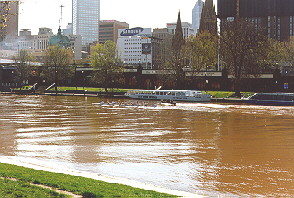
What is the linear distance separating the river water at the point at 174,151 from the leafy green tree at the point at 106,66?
7379cm

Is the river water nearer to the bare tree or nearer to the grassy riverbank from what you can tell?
the grassy riverbank

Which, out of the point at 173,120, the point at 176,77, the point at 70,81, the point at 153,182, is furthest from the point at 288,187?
the point at 70,81

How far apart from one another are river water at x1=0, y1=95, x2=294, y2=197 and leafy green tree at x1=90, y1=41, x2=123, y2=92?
73792mm

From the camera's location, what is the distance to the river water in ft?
67.6

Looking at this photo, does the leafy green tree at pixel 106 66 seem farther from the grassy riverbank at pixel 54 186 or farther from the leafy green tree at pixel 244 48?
the grassy riverbank at pixel 54 186

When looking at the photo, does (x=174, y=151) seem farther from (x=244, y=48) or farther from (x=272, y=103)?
(x=244, y=48)

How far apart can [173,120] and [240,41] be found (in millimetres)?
52029

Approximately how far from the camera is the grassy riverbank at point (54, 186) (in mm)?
15531

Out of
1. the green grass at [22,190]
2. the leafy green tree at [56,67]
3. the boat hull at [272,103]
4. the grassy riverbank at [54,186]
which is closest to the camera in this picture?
the green grass at [22,190]

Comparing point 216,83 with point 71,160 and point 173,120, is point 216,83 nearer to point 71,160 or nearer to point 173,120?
point 173,120

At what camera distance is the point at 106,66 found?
399 feet

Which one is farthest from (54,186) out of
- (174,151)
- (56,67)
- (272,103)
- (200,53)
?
(56,67)

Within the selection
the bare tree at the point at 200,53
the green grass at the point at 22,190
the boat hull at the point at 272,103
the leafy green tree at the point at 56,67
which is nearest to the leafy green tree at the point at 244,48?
the boat hull at the point at 272,103

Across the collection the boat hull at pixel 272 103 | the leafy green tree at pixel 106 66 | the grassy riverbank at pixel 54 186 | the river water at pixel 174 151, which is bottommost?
A: the river water at pixel 174 151
